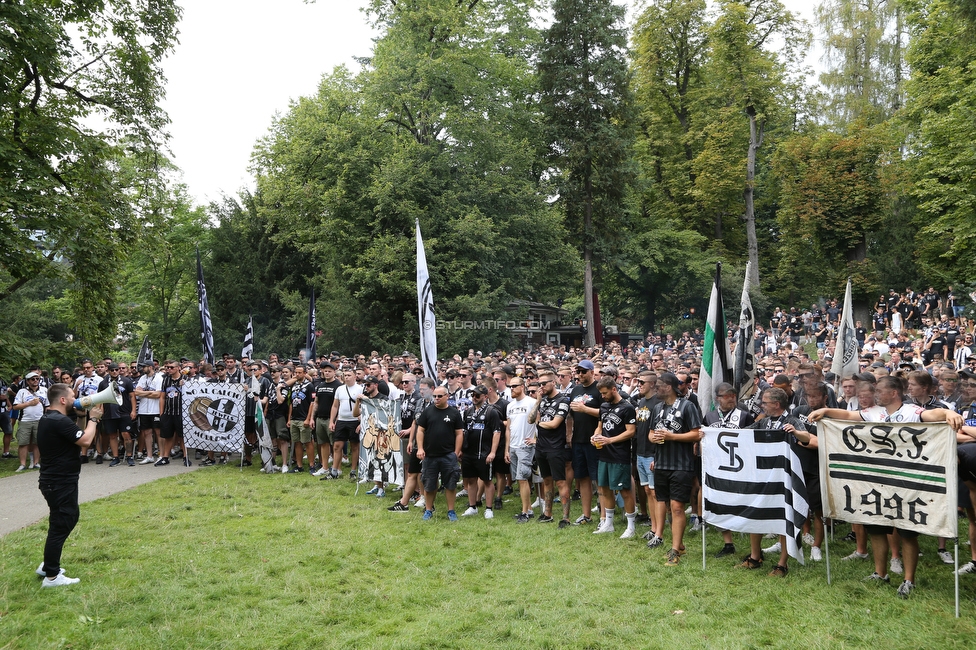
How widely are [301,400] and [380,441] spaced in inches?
95.6

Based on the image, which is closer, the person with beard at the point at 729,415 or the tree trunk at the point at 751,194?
the person with beard at the point at 729,415

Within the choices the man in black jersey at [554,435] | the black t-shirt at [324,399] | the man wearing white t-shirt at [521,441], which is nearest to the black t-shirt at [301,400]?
the black t-shirt at [324,399]

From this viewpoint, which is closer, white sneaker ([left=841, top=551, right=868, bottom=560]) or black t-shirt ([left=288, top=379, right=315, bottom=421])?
white sneaker ([left=841, top=551, right=868, bottom=560])

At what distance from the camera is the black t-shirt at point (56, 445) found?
6.60m

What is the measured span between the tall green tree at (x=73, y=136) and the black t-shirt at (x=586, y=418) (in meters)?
11.1

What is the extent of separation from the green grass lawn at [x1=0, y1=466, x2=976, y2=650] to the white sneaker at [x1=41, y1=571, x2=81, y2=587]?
11 centimetres

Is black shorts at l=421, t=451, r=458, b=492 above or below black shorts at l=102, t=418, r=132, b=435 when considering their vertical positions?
below

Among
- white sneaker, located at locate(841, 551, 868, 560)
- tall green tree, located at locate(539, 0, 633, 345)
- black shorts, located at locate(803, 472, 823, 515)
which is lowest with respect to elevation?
white sneaker, located at locate(841, 551, 868, 560)

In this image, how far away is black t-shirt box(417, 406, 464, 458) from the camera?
959 cm

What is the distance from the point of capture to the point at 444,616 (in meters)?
6.09

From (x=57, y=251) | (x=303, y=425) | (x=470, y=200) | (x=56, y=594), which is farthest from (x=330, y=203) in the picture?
(x=56, y=594)

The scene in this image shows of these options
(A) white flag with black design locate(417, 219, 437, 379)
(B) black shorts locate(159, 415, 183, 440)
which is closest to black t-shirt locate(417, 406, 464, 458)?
(A) white flag with black design locate(417, 219, 437, 379)

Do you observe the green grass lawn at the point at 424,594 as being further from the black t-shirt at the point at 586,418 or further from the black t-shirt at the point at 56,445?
the black t-shirt at the point at 586,418

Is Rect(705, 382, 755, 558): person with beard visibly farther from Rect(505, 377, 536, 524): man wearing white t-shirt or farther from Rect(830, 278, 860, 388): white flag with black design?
Result: Rect(830, 278, 860, 388): white flag with black design
